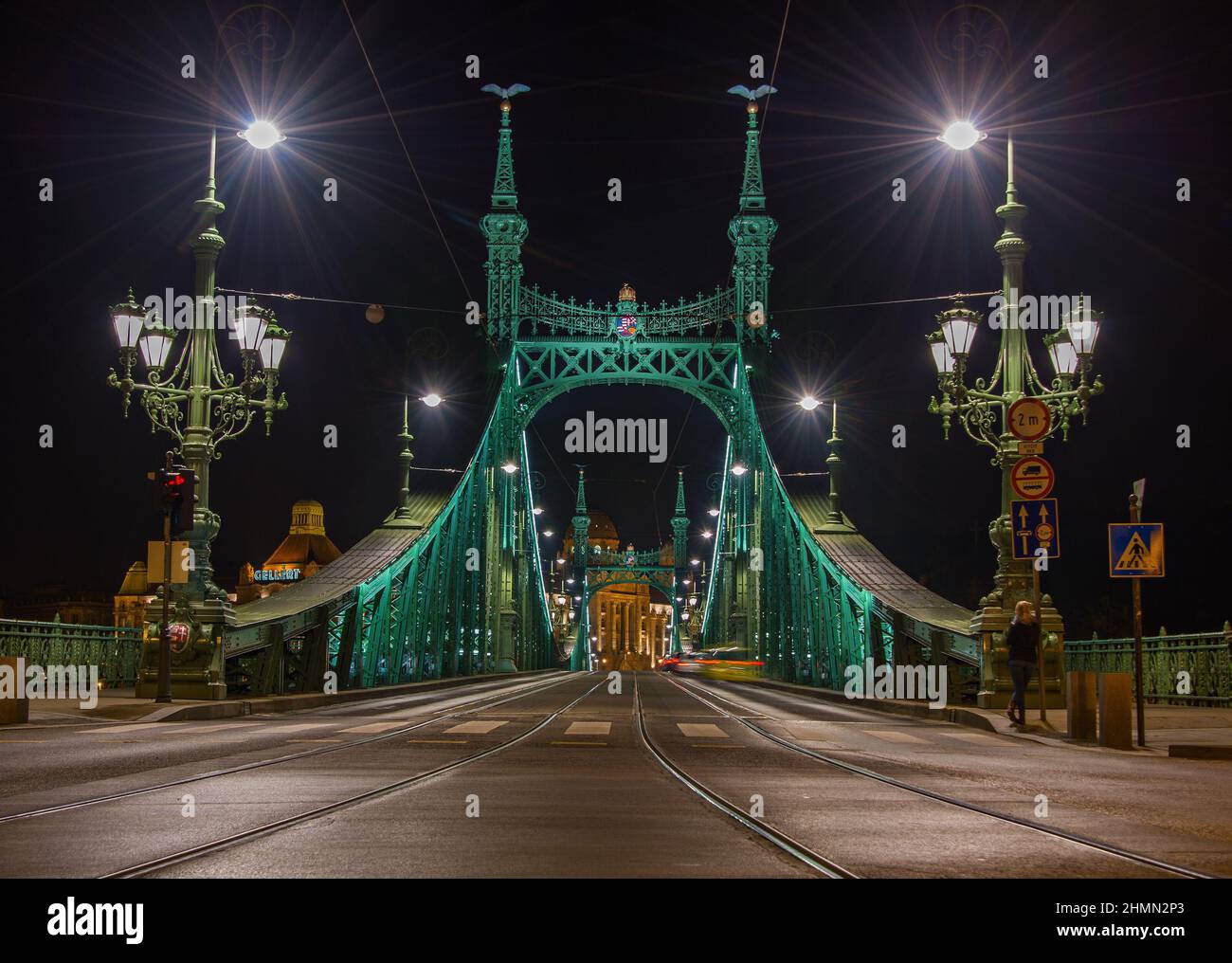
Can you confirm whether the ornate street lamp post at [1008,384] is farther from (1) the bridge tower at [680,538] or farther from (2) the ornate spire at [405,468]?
(1) the bridge tower at [680,538]

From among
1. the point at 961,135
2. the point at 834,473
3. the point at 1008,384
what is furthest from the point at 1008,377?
the point at 834,473

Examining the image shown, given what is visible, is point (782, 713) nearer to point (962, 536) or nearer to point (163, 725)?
point (163, 725)

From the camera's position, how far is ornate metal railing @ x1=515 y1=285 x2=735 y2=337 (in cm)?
5938

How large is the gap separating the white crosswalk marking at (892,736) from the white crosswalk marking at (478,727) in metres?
4.84

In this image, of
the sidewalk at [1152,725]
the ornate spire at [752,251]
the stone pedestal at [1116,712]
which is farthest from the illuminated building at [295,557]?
the stone pedestal at [1116,712]

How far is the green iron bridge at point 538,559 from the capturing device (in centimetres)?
2828

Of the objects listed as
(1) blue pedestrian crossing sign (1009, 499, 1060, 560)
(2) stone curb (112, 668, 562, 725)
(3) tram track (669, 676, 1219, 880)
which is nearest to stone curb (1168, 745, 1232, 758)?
(3) tram track (669, 676, 1219, 880)

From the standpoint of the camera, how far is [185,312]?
21.2 m

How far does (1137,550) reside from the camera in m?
16.0

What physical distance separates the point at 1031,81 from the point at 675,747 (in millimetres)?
14736

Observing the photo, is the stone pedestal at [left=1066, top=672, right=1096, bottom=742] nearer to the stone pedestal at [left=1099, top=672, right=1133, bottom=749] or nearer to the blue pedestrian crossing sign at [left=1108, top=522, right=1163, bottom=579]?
the stone pedestal at [left=1099, top=672, right=1133, bottom=749]

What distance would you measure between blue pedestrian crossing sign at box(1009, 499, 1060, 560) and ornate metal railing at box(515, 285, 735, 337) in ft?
135

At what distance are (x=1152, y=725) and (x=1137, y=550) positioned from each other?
3779 mm
